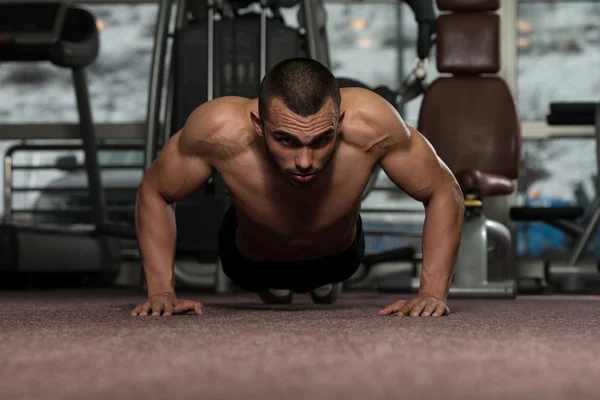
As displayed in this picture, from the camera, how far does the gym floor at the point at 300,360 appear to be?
867 mm

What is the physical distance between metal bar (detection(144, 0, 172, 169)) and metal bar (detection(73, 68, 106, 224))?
0.88 m

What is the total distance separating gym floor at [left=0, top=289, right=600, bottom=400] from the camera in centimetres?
87

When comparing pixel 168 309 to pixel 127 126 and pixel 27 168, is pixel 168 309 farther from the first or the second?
pixel 27 168

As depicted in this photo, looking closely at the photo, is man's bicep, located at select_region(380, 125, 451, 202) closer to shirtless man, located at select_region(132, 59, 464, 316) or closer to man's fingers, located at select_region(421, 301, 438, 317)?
shirtless man, located at select_region(132, 59, 464, 316)

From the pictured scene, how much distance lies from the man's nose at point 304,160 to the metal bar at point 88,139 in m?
3.10

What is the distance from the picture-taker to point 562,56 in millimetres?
5234

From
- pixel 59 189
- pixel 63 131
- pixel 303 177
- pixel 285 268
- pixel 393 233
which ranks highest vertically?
pixel 303 177

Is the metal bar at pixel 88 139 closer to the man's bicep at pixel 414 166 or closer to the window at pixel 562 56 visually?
the window at pixel 562 56

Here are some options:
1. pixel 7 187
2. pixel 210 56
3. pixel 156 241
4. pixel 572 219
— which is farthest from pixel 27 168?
pixel 156 241

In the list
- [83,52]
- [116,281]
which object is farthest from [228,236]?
[116,281]

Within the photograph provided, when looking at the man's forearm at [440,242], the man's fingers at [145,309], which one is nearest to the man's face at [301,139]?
the man's forearm at [440,242]

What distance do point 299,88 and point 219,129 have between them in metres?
0.30

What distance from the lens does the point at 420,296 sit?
205 centimetres

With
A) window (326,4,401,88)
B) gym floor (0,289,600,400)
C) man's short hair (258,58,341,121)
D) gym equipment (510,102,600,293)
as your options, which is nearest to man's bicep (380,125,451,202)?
man's short hair (258,58,341,121)
